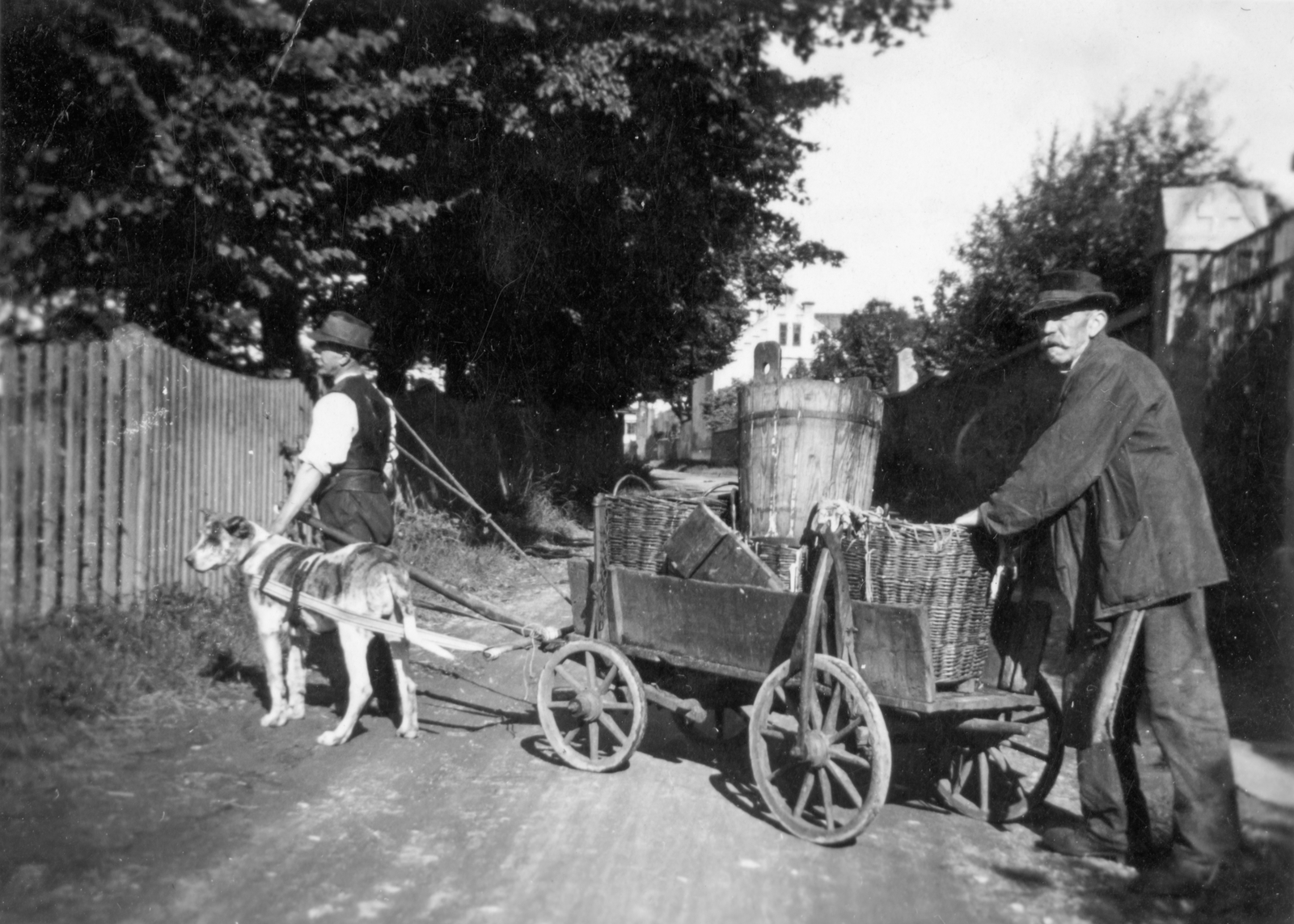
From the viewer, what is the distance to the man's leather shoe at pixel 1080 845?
388 centimetres

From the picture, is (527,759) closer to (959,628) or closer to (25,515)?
(959,628)

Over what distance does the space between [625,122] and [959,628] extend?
748 cm

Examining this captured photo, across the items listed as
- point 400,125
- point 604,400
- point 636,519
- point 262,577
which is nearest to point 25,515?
point 262,577

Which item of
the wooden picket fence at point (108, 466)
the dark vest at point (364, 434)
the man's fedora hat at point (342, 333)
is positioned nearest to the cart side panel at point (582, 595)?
the dark vest at point (364, 434)

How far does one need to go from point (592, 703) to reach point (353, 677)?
1242mm

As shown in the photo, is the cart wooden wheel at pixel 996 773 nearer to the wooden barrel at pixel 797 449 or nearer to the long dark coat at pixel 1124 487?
the long dark coat at pixel 1124 487

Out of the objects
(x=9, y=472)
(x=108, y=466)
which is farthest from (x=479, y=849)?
(x=108, y=466)

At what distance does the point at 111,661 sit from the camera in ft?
17.8

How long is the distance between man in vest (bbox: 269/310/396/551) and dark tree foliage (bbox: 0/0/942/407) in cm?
176

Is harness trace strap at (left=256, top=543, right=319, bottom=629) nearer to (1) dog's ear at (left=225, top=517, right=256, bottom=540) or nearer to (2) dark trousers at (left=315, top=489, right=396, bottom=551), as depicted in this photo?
(1) dog's ear at (left=225, top=517, right=256, bottom=540)

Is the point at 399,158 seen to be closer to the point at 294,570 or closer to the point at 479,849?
the point at 294,570

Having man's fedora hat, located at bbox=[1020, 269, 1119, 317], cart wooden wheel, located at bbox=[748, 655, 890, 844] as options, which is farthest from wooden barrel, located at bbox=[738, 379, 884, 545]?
man's fedora hat, located at bbox=[1020, 269, 1119, 317]

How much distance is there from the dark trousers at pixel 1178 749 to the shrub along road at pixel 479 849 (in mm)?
187

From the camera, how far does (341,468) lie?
18.2 ft
